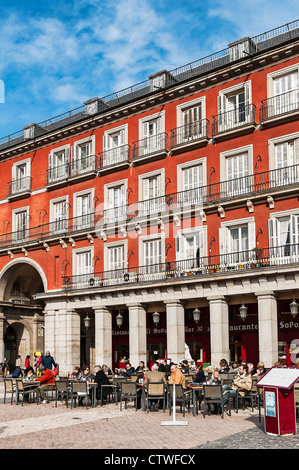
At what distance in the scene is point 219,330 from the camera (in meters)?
28.6

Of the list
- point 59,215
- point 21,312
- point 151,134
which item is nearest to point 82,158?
point 59,215

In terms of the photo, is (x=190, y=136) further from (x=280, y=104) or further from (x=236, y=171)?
(x=280, y=104)

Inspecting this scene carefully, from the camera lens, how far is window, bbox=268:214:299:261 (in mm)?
26641

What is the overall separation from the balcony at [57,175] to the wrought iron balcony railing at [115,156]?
3.26 meters

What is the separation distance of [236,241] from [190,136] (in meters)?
6.81

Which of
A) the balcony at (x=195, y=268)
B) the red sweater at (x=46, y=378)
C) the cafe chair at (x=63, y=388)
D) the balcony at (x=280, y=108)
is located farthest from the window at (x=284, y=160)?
the cafe chair at (x=63, y=388)

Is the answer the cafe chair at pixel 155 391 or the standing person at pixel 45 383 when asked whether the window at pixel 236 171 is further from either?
the standing person at pixel 45 383
